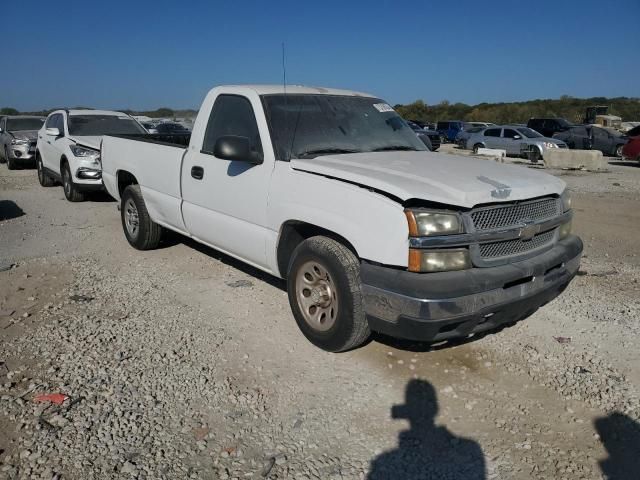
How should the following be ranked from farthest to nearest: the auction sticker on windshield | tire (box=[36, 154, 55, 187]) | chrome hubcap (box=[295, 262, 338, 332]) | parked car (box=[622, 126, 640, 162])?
parked car (box=[622, 126, 640, 162]), tire (box=[36, 154, 55, 187]), the auction sticker on windshield, chrome hubcap (box=[295, 262, 338, 332])

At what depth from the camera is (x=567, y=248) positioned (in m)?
3.86

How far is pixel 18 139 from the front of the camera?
15469 mm

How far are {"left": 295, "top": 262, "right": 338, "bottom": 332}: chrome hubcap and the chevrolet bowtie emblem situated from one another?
129 centimetres

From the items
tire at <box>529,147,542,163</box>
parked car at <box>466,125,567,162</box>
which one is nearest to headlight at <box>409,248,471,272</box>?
parked car at <box>466,125,567,162</box>

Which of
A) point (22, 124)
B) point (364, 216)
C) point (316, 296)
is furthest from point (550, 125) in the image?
point (364, 216)

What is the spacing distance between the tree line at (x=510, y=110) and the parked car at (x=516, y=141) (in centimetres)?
4094

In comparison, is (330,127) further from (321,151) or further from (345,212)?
(345,212)

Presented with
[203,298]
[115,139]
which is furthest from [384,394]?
[115,139]

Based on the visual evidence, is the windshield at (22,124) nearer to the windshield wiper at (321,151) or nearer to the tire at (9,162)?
the tire at (9,162)

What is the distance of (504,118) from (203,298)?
224ft

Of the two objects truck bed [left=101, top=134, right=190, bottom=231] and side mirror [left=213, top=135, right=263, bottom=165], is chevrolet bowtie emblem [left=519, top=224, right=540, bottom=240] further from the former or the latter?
truck bed [left=101, top=134, right=190, bottom=231]

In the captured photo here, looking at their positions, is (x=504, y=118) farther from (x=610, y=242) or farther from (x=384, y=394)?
(x=384, y=394)

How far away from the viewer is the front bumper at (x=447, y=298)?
10.1 ft

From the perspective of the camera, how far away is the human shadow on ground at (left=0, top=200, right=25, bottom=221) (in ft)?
29.0
